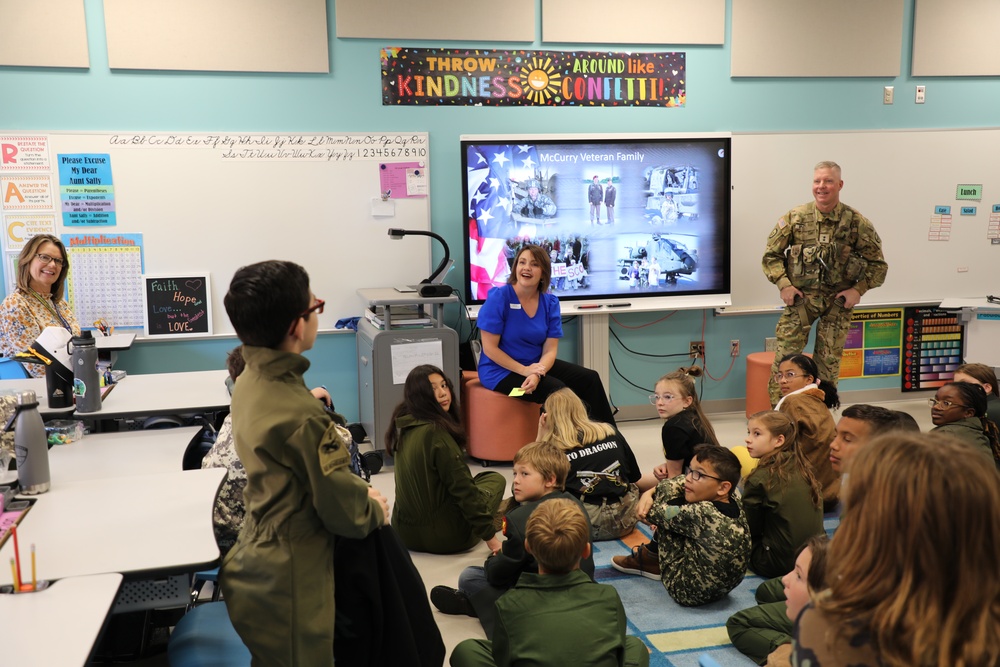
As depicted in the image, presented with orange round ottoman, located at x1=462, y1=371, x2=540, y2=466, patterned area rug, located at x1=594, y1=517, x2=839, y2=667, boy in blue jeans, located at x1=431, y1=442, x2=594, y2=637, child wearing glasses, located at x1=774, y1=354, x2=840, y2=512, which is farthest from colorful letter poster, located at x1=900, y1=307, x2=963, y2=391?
boy in blue jeans, located at x1=431, y1=442, x2=594, y2=637

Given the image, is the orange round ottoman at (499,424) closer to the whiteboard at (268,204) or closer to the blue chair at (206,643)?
the whiteboard at (268,204)

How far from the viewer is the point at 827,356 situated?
18.0ft

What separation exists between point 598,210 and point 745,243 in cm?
110

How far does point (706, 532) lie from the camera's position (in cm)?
300

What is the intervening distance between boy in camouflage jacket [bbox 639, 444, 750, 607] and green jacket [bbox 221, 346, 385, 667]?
1.51 metres

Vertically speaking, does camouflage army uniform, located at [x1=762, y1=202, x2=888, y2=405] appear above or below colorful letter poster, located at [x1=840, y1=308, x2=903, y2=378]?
above

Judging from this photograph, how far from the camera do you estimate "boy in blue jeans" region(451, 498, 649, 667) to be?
2105 mm

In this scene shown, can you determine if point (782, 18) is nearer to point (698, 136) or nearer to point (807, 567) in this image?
point (698, 136)

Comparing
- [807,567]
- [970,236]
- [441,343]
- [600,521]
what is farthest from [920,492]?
[970,236]

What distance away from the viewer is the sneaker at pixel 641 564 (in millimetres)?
3371

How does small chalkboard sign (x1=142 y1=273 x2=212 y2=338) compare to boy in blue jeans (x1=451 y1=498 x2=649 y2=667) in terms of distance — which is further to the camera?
small chalkboard sign (x1=142 y1=273 x2=212 y2=338)

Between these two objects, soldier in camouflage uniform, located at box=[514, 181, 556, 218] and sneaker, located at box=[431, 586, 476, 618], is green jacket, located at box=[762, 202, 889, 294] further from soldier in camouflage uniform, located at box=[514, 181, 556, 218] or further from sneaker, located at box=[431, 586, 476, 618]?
sneaker, located at box=[431, 586, 476, 618]

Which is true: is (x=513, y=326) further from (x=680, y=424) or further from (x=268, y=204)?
(x=268, y=204)

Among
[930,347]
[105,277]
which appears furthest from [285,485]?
[930,347]
